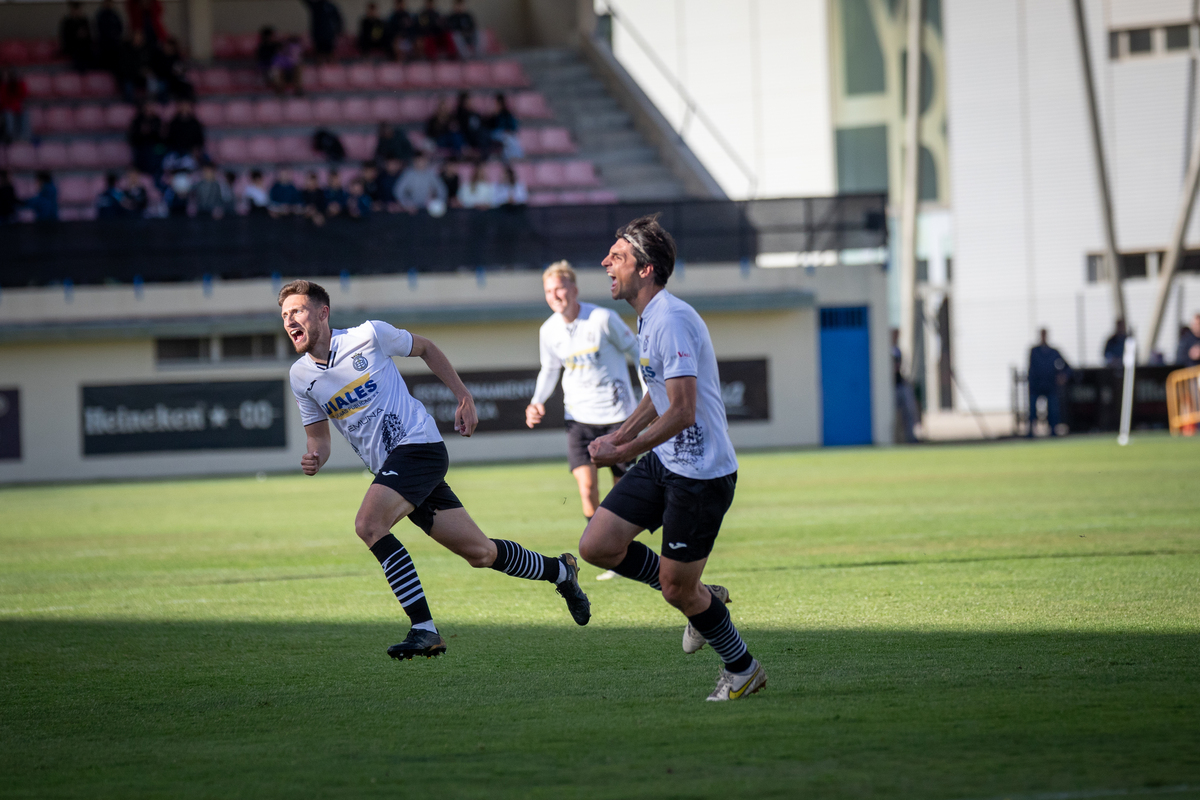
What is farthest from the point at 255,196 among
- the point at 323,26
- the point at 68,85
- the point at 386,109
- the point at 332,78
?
the point at 323,26

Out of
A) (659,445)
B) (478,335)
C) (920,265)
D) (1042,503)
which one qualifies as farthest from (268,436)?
(659,445)

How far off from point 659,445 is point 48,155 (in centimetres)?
2945

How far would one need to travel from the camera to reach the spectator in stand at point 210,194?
91.4 ft

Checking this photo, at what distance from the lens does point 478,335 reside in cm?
2812

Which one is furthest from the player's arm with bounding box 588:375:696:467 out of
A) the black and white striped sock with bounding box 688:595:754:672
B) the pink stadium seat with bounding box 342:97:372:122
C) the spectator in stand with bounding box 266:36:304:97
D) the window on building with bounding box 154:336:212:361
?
the spectator in stand with bounding box 266:36:304:97

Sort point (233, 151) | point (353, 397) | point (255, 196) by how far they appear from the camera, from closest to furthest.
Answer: point (353, 397), point (255, 196), point (233, 151)

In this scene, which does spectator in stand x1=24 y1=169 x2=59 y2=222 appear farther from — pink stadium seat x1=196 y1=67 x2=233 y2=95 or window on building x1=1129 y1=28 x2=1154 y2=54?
window on building x1=1129 y1=28 x2=1154 y2=54

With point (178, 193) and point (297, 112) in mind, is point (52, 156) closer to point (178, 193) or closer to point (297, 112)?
point (178, 193)

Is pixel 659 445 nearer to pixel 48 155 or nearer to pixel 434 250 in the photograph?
pixel 434 250

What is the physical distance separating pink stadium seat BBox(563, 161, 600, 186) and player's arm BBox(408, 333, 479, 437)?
2555cm

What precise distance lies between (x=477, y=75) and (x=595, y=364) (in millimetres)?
27109

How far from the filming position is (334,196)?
27.9 metres

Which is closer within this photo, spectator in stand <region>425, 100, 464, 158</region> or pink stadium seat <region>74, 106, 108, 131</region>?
spectator in stand <region>425, 100, 464, 158</region>

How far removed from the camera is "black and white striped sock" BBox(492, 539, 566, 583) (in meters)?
7.27
